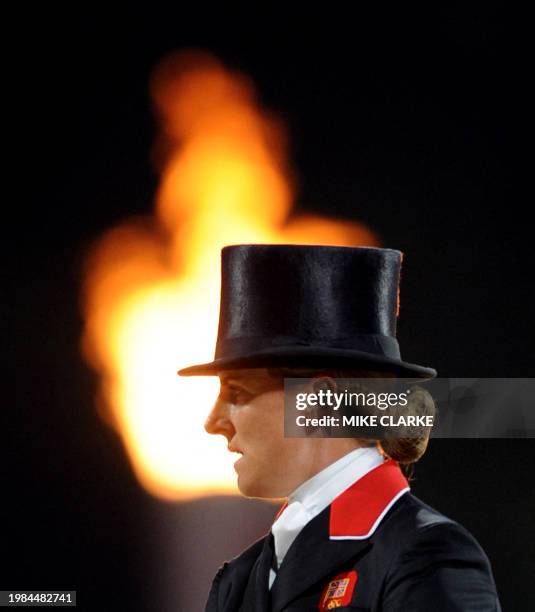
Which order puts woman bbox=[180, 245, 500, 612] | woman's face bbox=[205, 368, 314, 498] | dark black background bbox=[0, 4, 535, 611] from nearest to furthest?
1. woman bbox=[180, 245, 500, 612]
2. woman's face bbox=[205, 368, 314, 498]
3. dark black background bbox=[0, 4, 535, 611]

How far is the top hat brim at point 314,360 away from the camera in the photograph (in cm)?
162

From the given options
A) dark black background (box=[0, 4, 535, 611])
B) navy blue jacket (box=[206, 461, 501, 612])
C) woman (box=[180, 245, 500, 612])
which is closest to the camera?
navy blue jacket (box=[206, 461, 501, 612])

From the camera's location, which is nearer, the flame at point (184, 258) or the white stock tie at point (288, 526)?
the white stock tie at point (288, 526)

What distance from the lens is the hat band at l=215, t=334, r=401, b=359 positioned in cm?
165

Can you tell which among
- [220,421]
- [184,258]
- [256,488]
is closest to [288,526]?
[256,488]

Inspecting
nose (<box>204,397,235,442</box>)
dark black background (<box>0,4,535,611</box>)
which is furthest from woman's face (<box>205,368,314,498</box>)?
dark black background (<box>0,4,535,611</box>)

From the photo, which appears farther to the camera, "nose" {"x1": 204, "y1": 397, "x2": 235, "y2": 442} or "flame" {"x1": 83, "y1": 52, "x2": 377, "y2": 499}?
"flame" {"x1": 83, "y1": 52, "x2": 377, "y2": 499}

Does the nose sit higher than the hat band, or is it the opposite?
the hat band

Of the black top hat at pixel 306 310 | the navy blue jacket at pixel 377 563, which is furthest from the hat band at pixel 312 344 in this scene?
the navy blue jacket at pixel 377 563

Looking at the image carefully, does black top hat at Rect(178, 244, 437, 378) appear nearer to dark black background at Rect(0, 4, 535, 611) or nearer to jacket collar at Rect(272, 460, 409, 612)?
jacket collar at Rect(272, 460, 409, 612)

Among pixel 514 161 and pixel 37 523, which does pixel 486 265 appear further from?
pixel 37 523

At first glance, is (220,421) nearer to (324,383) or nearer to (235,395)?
(235,395)

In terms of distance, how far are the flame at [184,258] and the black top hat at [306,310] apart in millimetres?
1118

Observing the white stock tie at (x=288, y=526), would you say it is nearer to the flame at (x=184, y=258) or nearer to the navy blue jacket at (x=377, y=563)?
the navy blue jacket at (x=377, y=563)
